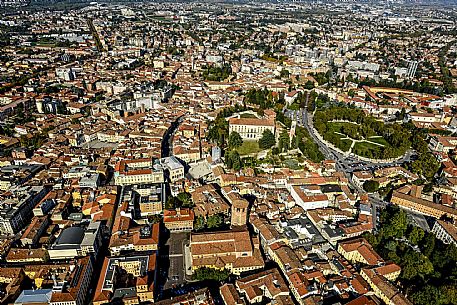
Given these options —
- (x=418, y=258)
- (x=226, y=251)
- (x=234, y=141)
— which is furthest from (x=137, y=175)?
(x=418, y=258)

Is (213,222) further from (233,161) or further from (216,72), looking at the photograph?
(216,72)

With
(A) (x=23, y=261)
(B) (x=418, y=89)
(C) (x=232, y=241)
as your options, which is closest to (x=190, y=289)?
(C) (x=232, y=241)

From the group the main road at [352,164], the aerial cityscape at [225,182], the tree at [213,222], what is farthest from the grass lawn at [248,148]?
the tree at [213,222]

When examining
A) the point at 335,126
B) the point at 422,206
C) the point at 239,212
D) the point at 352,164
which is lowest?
the point at 352,164

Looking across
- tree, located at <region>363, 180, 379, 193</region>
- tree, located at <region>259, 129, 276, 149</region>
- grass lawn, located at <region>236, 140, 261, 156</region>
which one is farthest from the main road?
grass lawn, located at <region>236, 140, 261, 156</region>

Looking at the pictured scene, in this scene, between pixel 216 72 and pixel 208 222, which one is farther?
pixel 216 72

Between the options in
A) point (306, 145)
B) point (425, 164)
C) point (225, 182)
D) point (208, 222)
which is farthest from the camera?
point (306, 145)

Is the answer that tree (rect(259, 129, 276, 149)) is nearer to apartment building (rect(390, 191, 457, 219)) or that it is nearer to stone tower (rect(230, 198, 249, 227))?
apartment building (rect(390, 191, 457, 219))
